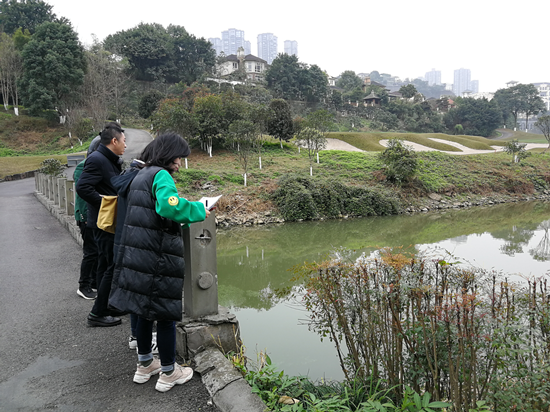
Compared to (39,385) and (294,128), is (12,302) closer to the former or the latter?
(39,385)

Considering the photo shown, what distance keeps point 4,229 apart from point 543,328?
345 inches

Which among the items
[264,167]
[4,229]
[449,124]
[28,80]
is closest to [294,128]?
[264,167]

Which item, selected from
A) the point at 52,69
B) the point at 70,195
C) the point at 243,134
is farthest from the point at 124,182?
the point at 52,69

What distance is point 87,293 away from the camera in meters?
3.96

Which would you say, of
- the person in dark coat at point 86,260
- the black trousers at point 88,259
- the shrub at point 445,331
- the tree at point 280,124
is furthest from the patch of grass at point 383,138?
the shrub at point 445,331

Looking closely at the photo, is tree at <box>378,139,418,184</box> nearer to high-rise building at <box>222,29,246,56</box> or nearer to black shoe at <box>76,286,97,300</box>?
black shoe at <box>76,286,97,300</box>

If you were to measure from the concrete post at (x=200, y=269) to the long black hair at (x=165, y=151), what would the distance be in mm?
507

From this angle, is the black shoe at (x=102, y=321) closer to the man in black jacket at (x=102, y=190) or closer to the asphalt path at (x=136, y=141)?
the man in black jacket at (x=102, y=190)

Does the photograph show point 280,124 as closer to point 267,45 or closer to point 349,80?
point 349,80

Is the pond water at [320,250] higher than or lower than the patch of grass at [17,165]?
lower

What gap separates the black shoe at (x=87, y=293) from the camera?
394cm

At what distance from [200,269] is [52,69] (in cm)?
3446

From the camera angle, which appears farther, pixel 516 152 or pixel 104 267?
pixel 516 152

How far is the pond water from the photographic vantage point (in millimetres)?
4453
